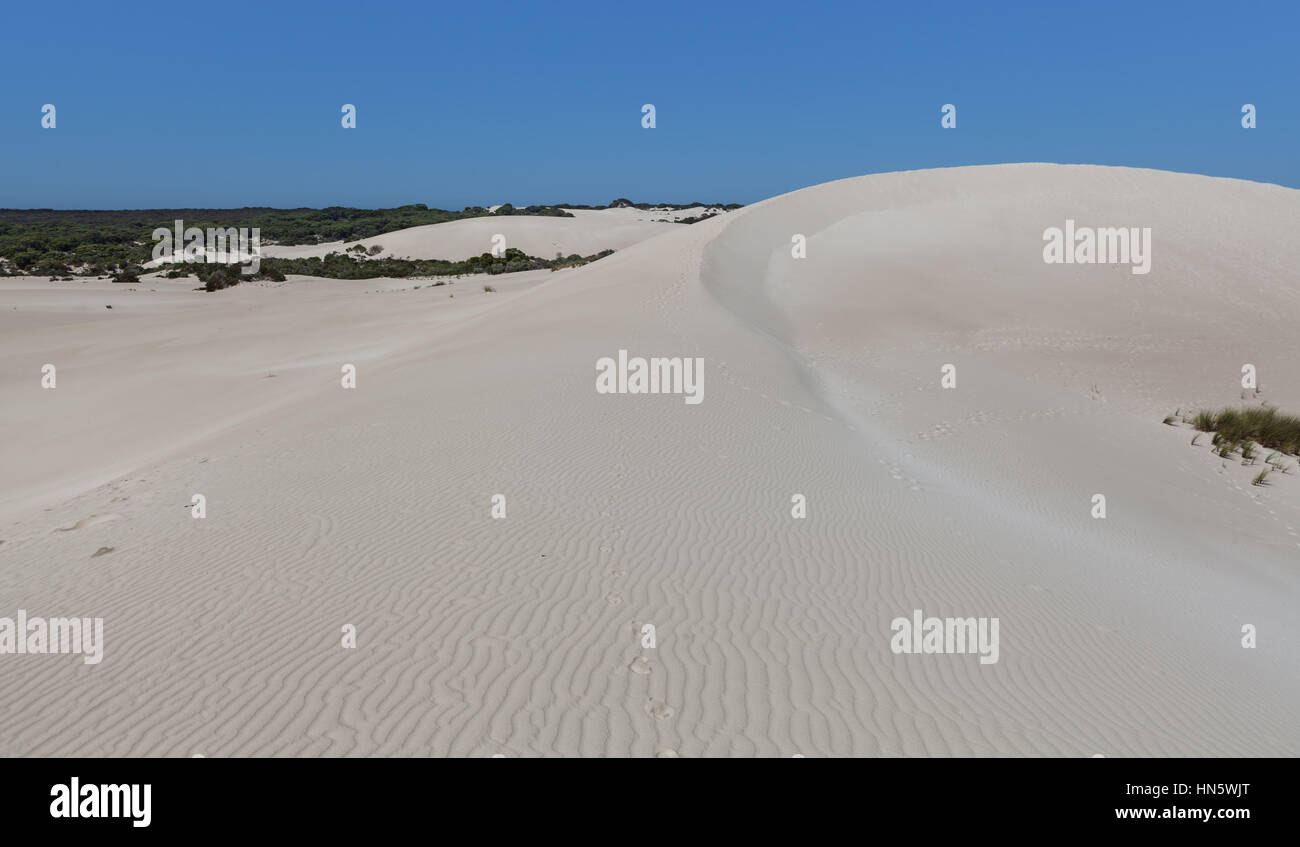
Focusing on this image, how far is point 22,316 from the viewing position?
25031mm

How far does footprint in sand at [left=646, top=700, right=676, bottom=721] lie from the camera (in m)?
4.16

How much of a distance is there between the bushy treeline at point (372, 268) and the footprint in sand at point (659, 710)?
34542mm

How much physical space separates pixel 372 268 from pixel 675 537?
4256cm

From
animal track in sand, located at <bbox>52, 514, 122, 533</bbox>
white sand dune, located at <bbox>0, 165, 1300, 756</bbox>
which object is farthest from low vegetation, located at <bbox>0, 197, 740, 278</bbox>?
animal track in sand, located at <bbox>52, 514, 122, 533</bbox>

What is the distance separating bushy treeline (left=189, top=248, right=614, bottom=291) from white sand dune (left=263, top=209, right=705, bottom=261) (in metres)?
6.58

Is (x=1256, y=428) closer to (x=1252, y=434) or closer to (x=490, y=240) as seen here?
(x=1252, y=434)

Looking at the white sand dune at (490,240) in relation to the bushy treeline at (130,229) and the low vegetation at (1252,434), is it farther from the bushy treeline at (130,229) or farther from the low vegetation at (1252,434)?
the low vegetation at (1252,434)

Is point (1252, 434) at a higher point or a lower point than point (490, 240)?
lower

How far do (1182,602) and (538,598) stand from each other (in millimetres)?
5645

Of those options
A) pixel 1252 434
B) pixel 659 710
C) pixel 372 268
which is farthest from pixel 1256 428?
pixel 372 268

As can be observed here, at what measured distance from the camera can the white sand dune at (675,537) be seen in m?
4.27

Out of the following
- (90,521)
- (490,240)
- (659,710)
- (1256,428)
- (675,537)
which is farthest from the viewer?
(490,240)

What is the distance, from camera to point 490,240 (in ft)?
187
